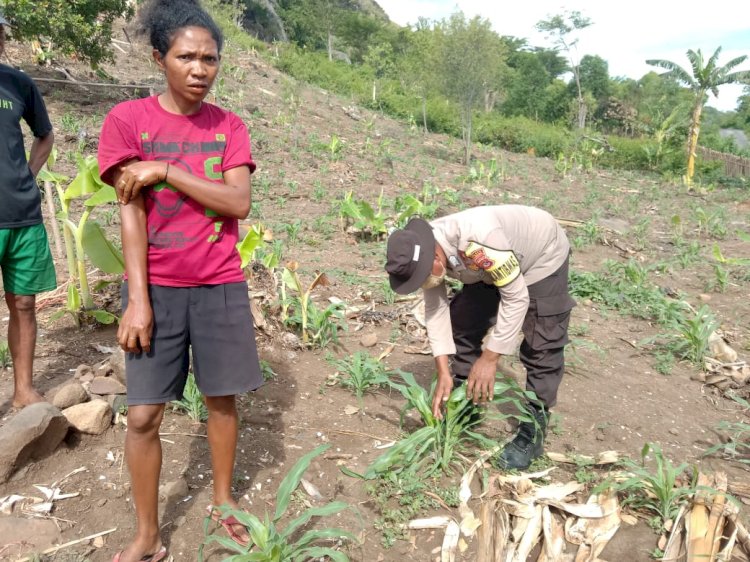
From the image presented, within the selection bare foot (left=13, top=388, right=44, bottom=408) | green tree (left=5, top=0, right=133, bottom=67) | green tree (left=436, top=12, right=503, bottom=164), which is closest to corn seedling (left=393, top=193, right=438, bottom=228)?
bare foot (left=13, top=388, right=44, bottom=408)

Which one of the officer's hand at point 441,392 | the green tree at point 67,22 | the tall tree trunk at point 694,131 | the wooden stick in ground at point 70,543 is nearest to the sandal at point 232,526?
the wooden stick in ground at point 70,543

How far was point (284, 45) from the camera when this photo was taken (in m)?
28.3

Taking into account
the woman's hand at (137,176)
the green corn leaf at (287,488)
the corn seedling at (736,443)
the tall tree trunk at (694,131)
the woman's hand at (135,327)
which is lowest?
the corn seedling at (736,443)

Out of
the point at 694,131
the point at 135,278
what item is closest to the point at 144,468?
the point at 135,278

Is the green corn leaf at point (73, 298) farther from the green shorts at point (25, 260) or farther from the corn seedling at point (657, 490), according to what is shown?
the corn seedling at point (657, 490)

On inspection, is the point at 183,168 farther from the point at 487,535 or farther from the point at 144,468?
the point at 487,535

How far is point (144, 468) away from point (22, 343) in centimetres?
125

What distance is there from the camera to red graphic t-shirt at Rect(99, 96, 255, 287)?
6.00 feet

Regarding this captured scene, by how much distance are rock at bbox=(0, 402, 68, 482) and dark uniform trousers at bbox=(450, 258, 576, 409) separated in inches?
73.4

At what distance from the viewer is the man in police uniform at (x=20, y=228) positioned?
8.41ft

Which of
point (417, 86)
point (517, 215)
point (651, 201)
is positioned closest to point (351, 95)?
point (417, 86)

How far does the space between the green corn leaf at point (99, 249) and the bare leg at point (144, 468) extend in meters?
1.67

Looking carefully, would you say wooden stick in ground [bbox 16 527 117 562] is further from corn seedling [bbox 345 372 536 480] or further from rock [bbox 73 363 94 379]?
rock [bbox 73 363 94 379]

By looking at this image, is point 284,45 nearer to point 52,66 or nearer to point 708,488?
point 52,66
